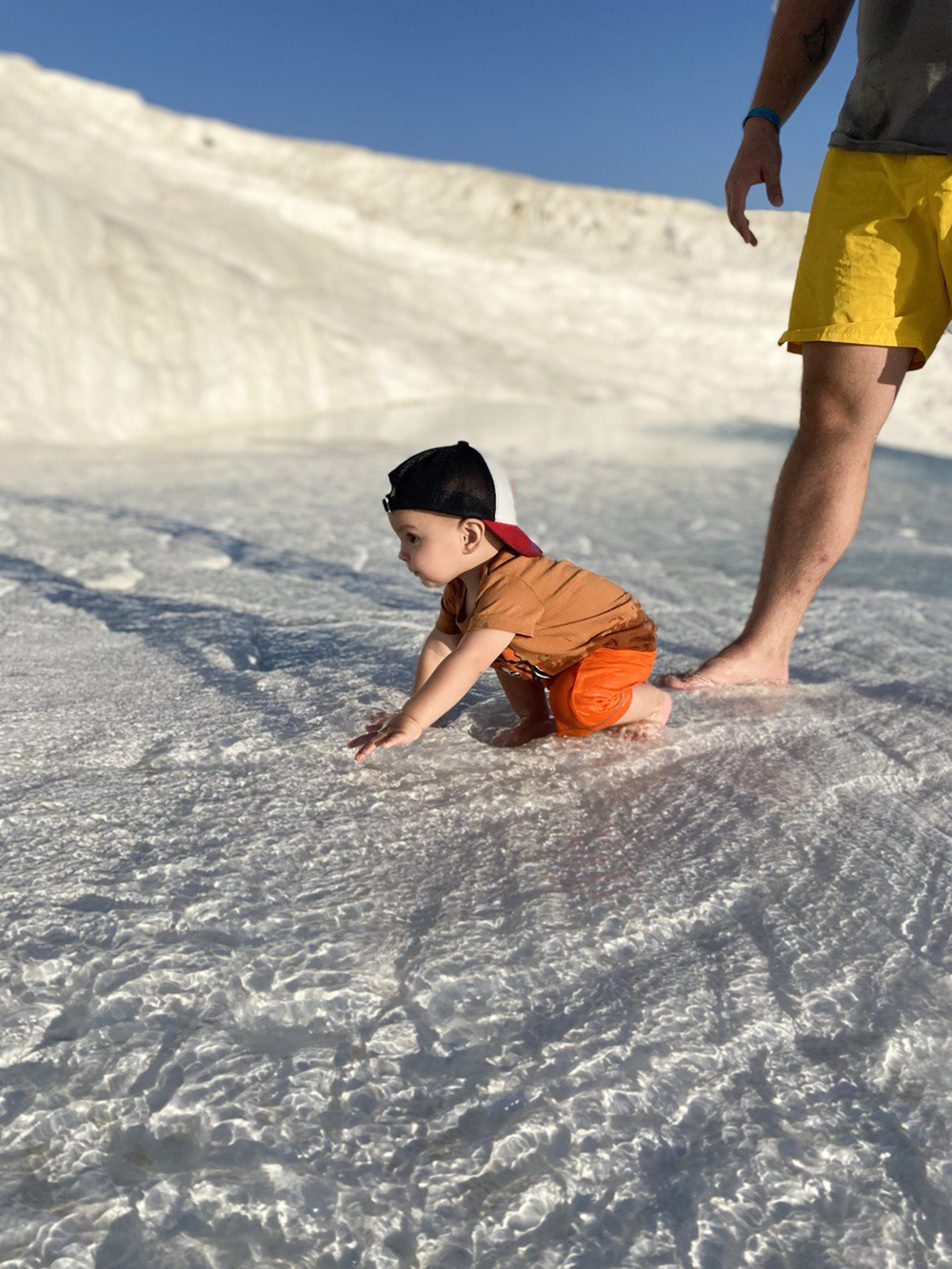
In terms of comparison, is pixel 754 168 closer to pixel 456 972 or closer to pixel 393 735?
pixel 393 735

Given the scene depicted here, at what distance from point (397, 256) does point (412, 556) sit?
7003 mm

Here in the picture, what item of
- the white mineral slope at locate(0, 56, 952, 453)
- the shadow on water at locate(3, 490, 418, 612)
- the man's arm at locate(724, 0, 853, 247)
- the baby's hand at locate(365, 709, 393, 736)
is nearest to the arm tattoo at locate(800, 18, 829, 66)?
the man's arm at locate(724, 0, 853, 247)

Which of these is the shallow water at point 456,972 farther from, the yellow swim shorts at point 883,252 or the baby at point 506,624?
the yellow swim shorts at point 883,252

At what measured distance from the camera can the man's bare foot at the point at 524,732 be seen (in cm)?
155

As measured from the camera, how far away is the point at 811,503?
1848 mm

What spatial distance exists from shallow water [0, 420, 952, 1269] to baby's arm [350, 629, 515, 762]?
0.05 meters

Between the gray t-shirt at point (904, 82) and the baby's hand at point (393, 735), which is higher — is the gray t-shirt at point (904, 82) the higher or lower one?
the higher one

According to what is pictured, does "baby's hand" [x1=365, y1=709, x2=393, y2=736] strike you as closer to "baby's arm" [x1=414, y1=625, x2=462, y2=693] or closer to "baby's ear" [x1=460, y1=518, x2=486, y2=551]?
"baby's arm" [x1=414, y1=625, x2=462, y2=693]

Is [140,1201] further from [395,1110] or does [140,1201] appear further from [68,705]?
[68,705]

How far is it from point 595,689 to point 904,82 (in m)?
1.02

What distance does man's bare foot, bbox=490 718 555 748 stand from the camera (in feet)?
5.08

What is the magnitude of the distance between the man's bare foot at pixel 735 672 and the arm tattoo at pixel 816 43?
101 cm

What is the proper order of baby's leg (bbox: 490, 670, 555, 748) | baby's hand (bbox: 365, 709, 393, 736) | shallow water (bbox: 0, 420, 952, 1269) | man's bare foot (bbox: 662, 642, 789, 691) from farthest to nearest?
man's bare foot (bbox: 662, 642, 789, 691), baby's leg (bbox: 490, 670, 555, 748), baby's hand (bbox: 365, 709, 393, 736), shallow water (bbox: 0, 420, 952, 1269)

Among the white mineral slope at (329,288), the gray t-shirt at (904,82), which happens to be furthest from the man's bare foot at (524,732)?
the white mineral slope at (329,288)
